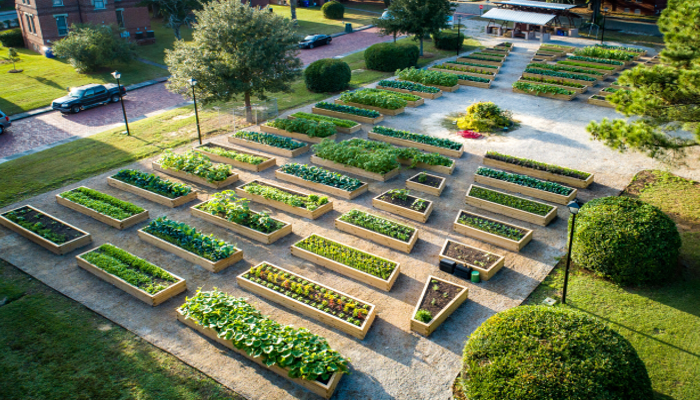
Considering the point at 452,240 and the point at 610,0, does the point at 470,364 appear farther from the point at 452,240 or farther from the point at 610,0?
the point at 610,0

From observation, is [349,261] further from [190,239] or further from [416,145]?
[416,145]

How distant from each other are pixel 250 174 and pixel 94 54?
21.6 m

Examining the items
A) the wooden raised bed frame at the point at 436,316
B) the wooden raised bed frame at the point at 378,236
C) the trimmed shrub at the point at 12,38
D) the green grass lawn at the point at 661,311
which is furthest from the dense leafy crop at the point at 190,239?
the trimmed shrub at the point at 12,38

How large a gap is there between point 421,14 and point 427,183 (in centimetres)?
2034

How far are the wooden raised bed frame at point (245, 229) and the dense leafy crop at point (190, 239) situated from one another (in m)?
0.85

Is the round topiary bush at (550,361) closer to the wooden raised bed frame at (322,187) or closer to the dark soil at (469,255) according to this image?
the dark soil at (469,255)

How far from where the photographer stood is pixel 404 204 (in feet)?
55.8

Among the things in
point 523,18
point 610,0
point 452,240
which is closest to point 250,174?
point 452,240

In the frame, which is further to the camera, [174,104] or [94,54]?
[94,54]

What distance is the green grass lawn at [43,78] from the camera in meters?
29.5

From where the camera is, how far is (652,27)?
46281mm

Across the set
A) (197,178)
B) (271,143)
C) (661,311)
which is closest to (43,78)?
(271,143)

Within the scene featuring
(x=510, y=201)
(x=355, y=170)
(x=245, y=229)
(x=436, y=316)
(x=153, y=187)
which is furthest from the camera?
(x=355, y=170)

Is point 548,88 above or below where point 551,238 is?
above
